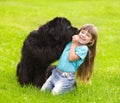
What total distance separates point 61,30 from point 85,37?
56 cm

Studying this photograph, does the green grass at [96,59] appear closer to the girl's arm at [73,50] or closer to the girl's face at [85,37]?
the girl's arm at [73,50]

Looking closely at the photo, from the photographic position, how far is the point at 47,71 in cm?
1023

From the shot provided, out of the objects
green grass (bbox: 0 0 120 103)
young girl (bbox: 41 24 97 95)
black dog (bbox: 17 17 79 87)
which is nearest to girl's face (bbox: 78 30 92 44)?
young girl (bbox: 41 24 97 95)

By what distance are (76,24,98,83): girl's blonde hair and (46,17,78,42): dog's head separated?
38 cm

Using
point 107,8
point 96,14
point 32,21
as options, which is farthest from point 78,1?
point 32,21

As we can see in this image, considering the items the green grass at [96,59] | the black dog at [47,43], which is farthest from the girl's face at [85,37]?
the green grass at [96,59]

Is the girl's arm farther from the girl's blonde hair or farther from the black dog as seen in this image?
the girl's blonde hair

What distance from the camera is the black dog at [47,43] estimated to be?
32.1 ft

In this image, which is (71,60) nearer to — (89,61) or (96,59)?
(89,61)

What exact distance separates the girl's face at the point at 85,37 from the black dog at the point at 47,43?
0.45ft

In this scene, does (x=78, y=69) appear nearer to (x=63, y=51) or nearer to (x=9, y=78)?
(x=63, y=51)

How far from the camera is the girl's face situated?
9.80 meters

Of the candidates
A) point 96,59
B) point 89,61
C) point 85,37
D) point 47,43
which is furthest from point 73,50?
point 96,59

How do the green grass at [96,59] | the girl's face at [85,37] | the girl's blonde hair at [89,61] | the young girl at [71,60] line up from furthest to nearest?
the girl's blonde hair at [89,61] < the girl's face at [85,37] < the young girl at [71,60] < the green grass at [96,59]
